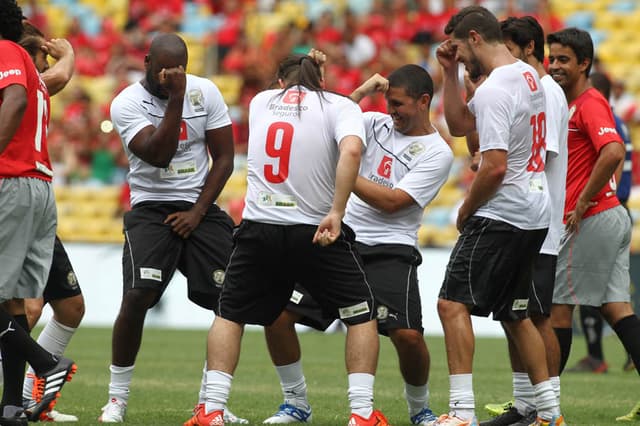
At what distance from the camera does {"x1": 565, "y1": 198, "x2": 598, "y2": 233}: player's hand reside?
8125mm

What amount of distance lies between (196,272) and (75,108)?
1553cm

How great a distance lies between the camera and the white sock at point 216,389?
6594 mm

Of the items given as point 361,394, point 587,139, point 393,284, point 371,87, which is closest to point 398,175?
point 371,87

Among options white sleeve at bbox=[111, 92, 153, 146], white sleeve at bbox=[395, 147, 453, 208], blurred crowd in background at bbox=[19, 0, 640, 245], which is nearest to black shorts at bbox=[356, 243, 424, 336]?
white sleeve at bbox=[395, 147, 453, 208]

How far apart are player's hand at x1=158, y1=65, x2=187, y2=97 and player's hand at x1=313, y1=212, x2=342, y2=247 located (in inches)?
55.8

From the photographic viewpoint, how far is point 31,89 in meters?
6.68

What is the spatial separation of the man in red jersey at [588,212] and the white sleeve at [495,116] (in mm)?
1575

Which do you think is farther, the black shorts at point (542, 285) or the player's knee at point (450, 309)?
the black shorts at point (542, 285)

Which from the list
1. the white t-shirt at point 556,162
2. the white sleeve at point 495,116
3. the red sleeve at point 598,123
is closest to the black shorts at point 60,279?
Result: the white sleeve at point 495,116

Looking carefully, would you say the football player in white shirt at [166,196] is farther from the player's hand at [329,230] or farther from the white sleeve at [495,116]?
the white sleeve at [495,116]

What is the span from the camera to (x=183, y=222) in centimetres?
770

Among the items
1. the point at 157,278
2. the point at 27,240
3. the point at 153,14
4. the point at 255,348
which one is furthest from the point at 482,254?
the point at 153,14

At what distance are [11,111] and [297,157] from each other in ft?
5.04

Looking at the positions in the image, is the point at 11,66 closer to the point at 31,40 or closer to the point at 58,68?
the point at 31,40
